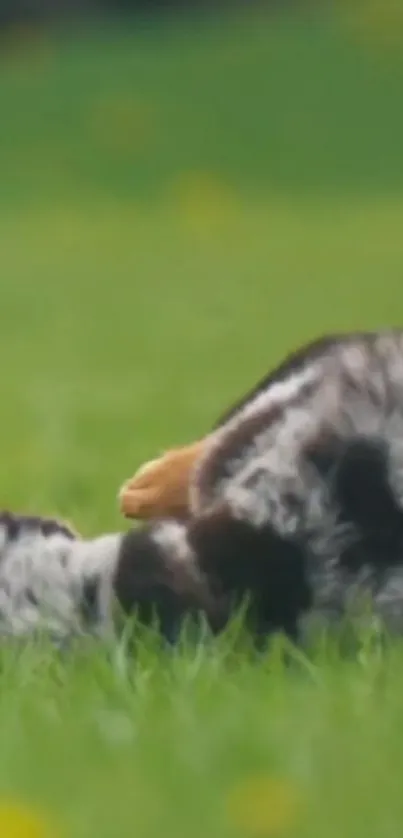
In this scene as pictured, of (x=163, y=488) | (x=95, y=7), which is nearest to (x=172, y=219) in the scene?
(x=95, y=7)

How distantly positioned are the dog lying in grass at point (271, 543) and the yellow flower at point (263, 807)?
29cm

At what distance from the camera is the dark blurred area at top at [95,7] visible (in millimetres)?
8992

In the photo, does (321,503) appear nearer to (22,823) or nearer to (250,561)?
(250,561)

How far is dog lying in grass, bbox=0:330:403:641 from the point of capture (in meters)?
1.79

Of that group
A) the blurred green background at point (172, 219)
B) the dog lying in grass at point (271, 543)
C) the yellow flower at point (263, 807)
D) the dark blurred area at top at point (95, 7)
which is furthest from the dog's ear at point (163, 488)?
the dark blurred area at top at point (95, 7)

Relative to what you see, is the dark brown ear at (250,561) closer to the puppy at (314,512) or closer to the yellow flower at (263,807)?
the puppy at (314,512)

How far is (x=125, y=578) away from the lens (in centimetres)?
180

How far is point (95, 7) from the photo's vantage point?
9.20 m

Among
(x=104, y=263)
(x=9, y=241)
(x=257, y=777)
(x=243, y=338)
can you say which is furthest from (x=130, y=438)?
(x=9, y=241)

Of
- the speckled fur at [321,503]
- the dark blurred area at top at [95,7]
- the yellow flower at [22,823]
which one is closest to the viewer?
the yellow flower at [22,823]

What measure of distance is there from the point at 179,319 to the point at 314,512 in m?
2.74

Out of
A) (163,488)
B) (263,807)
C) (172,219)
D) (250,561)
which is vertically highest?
(172,219)

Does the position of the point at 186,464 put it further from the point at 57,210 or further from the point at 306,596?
the point at 57,210

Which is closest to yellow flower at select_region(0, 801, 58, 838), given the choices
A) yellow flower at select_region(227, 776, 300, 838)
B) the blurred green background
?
yellow flower at select_region(227, 776, 300, 838)
